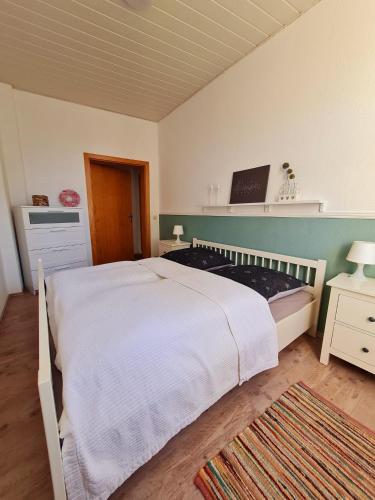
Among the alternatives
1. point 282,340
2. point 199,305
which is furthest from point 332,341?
point 199,305

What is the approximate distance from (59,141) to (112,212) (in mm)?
1500

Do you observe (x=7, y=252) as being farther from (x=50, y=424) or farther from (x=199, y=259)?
(x=50, y=424)

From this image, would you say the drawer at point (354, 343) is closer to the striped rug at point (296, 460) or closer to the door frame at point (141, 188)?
the striped rug at point (296, 460)

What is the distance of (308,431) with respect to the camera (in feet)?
3.66

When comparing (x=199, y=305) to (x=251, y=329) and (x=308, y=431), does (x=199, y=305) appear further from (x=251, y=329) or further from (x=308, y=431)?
(x=308, y=431)

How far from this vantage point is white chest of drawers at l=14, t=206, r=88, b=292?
2.64 m

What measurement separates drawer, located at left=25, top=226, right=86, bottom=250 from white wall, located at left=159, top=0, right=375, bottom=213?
208cm

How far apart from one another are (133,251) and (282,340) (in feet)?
12.6

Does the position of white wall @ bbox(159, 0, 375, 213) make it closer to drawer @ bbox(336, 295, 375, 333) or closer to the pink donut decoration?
drawer @ bbox(336, 295, 375, 333)

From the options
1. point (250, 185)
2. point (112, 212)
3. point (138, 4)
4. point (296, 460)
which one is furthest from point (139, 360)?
point (112, 212)

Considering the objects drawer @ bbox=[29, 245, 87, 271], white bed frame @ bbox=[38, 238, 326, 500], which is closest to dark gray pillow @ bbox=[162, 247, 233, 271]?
white bed frame @ bbox=[38, 238, 326, 500]

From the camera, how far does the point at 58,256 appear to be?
9.46 feet

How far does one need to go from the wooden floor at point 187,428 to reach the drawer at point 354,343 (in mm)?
193

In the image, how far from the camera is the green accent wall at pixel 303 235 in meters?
1.59
